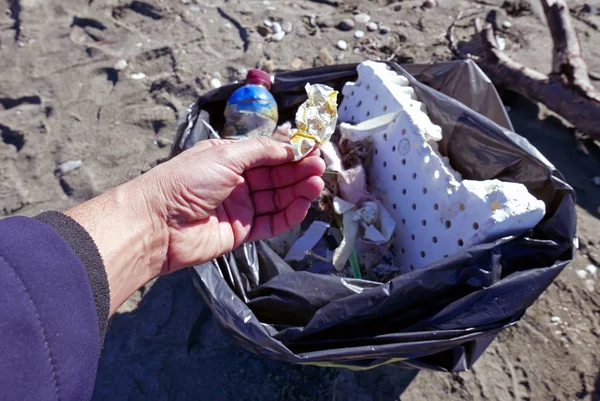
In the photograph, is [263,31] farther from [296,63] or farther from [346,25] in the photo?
[346,25]

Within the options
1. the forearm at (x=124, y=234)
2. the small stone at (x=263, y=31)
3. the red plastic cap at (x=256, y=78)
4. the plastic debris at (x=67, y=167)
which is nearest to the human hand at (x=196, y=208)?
the forearm at (x=124, y=234)

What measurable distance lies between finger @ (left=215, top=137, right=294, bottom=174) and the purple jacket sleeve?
0.46m

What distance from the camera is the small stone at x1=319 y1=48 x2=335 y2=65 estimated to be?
2.66m

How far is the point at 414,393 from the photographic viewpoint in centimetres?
158

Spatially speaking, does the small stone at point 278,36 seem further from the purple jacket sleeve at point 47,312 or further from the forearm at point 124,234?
the purple jacket sleeve at point 47,312

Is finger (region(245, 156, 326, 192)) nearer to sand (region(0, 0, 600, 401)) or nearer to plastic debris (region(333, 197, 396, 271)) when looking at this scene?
plastic debris (region(333, 197, 396, 271))

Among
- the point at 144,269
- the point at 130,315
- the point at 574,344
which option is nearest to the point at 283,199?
the point at 144,269

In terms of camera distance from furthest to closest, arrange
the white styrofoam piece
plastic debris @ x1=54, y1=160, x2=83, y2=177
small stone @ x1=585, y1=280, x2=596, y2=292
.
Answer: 1. plastic debris @ x1=54, y1=160, x2=83, y2=177
2. small stone @ x1=585, y1=280, x2=596, y2=292
3. the white styrofoam piece

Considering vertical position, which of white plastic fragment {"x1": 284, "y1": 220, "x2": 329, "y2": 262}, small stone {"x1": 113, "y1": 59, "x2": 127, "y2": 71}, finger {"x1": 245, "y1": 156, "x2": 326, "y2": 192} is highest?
finger {"x1": 245, "y1": 156, "x2": 326, "y2": 192}

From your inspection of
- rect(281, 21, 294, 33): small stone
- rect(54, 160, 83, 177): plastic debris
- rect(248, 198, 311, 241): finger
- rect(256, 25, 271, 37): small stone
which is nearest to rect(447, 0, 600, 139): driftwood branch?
rect(281, 21, 294, 33): small stone

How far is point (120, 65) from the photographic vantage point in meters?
2.63

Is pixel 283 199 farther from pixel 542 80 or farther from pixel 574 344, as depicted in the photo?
pixel 542 80

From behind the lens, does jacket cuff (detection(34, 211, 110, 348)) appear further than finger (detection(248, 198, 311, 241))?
No

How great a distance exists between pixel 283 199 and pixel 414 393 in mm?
791
